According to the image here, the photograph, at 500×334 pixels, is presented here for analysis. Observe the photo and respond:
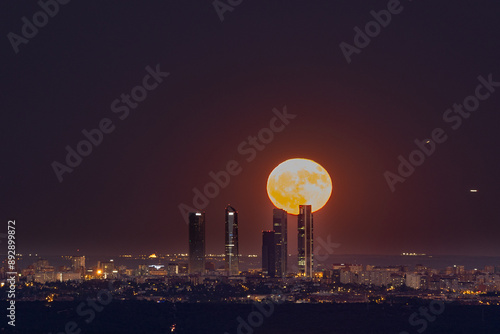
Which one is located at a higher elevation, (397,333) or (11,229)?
(11,229)

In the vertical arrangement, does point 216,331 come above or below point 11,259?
below

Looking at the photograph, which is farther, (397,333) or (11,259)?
(397,333)

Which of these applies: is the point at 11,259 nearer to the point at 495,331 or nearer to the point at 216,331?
the point at 216,331

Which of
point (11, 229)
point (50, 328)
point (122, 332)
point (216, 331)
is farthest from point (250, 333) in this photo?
point (11, 229)

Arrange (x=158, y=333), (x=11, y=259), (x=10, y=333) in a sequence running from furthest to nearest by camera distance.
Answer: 1. (x=158, y=333)
2. (x=10, y=333)
3. (x=11, y=259)

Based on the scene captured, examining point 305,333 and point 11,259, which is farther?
point 305,333

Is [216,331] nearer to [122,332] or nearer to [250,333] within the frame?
[250,333]

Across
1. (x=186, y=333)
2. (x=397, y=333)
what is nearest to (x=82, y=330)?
(x=186, y=333)

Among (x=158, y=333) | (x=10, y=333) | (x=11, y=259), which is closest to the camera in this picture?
(x=11, y=259)

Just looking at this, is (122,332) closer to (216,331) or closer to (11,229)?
(216,331)
